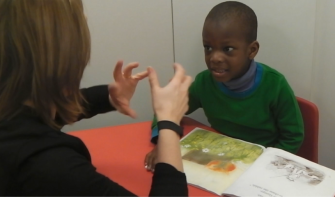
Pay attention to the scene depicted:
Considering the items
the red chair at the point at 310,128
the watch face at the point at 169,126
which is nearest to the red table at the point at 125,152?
the watch face at the point at 169,126

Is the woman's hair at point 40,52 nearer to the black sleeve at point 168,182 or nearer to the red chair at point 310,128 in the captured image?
the black sleeve at point 168,182

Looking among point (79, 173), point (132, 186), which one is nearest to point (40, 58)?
point (79, 173)

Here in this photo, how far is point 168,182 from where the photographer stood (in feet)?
2.39

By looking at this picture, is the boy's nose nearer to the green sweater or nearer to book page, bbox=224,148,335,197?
the green sweater

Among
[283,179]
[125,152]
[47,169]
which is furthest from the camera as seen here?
[125,152]

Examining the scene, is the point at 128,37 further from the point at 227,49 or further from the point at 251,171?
the point at 251,171

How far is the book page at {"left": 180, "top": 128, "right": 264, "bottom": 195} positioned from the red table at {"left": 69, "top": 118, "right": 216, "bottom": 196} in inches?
1.5

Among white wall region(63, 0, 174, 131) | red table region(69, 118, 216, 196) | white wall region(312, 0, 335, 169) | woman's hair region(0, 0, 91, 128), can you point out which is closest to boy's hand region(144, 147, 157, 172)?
red table region(69, 118, 216, 196)

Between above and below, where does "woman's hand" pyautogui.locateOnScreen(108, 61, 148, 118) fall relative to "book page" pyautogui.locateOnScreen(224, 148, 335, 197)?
above

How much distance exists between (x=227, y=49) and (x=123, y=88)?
36 centimetres

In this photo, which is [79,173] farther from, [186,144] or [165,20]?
[165,20]

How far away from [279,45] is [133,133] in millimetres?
671

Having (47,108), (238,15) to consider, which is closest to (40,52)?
(47,108)

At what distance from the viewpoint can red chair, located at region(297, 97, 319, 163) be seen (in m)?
1.24
